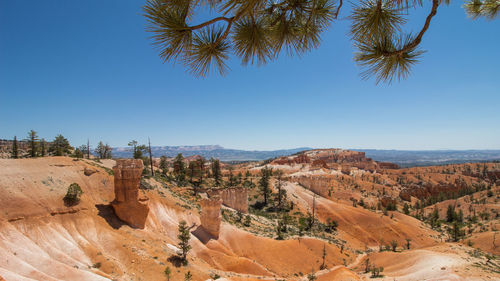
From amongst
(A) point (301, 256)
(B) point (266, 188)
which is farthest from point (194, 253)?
(B) point (266, 188)

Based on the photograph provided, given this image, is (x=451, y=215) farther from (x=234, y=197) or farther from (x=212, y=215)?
(x=212, y=215)

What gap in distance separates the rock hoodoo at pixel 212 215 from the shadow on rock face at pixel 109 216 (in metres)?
8.43

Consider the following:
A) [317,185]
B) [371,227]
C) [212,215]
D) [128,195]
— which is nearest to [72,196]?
[128,195]

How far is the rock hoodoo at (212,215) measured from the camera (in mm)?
26359

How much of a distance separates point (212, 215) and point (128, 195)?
916 centimetres

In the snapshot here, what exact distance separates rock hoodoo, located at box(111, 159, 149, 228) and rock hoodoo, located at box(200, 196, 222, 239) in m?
6.68

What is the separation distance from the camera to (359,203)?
2512 inches

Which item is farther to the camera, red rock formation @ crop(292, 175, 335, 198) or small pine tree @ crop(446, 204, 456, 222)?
red rock formation @ crop(292, 175, 335, 198)

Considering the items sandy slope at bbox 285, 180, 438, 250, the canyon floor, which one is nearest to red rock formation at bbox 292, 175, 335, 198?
sandy slope at bbox 285, 180, 438, 250

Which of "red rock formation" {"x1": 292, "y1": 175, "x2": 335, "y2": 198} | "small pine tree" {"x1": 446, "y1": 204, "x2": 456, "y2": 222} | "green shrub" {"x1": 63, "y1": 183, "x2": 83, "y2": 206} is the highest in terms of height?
"green shrub" {"x1": 63, "y1": 183, "x2": 83, "y2": 206}

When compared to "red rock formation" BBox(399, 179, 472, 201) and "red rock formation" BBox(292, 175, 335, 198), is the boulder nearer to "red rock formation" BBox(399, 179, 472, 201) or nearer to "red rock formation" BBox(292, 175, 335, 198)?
"red rock formation" BBox(292, 175, 335, 198)

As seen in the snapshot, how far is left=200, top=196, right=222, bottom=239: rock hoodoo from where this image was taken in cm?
2636

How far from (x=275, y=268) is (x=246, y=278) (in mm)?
5861

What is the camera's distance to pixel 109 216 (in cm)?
2069
